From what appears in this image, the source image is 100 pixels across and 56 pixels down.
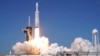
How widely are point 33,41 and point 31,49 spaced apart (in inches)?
124

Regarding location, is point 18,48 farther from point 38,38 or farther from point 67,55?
point 67,55

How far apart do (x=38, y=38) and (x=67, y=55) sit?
938 inches

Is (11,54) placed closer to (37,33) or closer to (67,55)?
(37,33)

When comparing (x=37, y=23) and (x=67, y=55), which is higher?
(x=37, y=23)

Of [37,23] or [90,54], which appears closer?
[90,54]

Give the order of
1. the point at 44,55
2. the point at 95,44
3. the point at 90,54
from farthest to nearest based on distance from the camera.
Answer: the point at 95,44 < the point at 44,55 < the point at 90,54

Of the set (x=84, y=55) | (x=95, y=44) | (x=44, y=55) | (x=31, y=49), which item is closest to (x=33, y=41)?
(x=31, y=49)

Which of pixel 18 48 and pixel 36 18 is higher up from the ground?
pixel 36 18

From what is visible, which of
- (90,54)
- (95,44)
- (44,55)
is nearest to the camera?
(90,54)

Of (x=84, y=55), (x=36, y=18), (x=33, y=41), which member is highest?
(x=36, y=18)

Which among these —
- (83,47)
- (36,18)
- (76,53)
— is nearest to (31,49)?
(36,18)

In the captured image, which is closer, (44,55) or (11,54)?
(44,55)

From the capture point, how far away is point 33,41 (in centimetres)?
12138

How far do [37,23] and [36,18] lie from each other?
1.98 m
